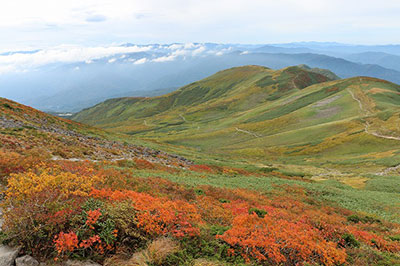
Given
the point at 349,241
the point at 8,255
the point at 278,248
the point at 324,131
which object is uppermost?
the point at 8,255

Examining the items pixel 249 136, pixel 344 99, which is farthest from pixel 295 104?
pixel 249 136

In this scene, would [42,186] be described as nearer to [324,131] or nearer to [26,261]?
[26,261]

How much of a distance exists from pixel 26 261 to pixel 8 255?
2.36 feet

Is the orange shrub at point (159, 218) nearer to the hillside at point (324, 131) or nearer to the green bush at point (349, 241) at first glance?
the green bush at point (349, 241)

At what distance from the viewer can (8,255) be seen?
751cm

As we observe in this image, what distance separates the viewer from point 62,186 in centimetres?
1057

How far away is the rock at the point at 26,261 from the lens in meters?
7.33

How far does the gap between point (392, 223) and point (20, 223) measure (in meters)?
26.6

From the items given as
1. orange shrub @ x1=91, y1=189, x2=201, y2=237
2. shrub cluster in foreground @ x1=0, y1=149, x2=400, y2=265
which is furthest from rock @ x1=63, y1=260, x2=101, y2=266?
orange shrub @ x1=91, y1=189, x2=201, y2=237

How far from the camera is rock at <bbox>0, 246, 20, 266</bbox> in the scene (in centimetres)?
736

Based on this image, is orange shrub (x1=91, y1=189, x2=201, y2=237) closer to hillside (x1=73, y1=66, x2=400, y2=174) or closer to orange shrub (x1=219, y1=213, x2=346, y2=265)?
orange shrub (x1=219, y1=213, x2=346, y2=265)

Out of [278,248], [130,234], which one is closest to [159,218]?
[130,234]

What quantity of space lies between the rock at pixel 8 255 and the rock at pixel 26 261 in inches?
8.6

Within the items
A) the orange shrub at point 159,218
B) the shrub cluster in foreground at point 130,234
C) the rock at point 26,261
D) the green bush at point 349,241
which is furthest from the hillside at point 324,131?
the rock at point 26,261
